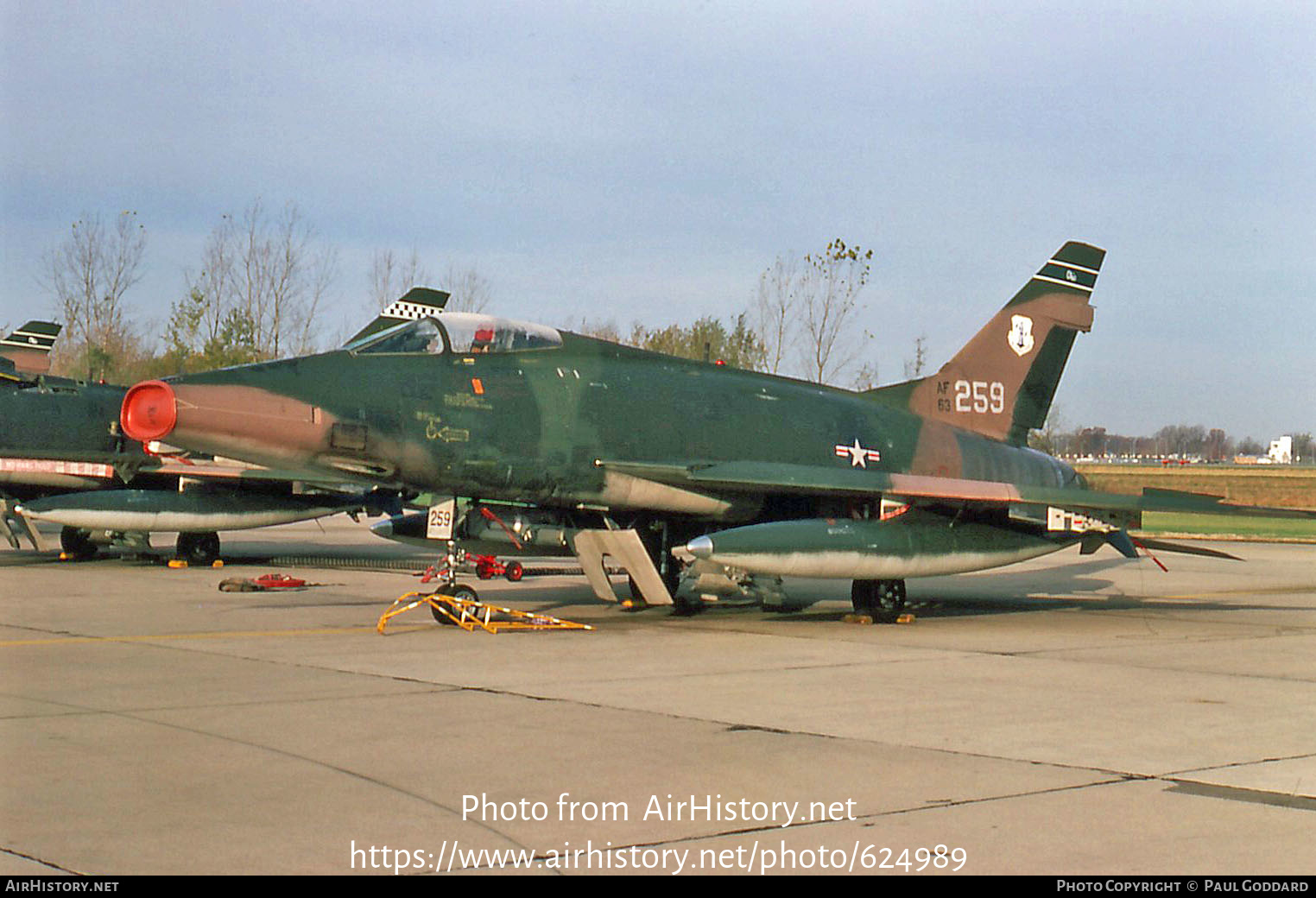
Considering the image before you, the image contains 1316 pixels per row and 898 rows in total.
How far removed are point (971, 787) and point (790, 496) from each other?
28.3 ft

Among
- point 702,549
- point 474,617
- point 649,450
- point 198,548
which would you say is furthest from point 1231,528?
point 474,617

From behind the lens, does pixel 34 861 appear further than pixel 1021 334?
No

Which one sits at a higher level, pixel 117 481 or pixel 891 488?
pixel 891 488

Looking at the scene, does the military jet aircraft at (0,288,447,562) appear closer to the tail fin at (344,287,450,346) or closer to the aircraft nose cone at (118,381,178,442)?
the tail fin at (344,287,450,346)

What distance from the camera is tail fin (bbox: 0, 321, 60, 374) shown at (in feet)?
96.0

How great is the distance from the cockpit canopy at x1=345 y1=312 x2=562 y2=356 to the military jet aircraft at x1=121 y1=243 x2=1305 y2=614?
0.06ft

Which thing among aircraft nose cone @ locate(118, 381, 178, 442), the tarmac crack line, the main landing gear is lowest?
the tarmac crack line

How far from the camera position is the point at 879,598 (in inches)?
592

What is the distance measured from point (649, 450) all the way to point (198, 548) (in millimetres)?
11581

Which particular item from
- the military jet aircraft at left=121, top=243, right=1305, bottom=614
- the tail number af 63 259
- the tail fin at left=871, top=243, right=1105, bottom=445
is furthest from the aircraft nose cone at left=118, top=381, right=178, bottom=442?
the tail number af 63 259

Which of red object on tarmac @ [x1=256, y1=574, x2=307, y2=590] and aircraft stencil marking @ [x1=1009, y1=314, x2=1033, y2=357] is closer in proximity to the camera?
red object on tarmac @ [x1=256, y1=574, x2=307, y2=590]

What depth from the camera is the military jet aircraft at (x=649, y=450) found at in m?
11.8

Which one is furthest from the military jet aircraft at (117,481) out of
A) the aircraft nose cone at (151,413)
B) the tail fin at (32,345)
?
the aircraft nose cone at (151,413)

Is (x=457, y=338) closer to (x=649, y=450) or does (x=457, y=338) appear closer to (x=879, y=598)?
(x=649, y=450)
